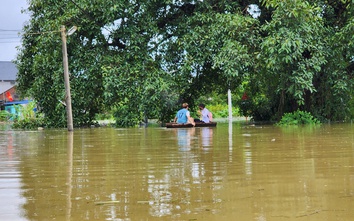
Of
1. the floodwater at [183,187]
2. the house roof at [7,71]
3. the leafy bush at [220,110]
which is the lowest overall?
the floodwater at [183,187]

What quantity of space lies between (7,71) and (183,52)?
6002 cm

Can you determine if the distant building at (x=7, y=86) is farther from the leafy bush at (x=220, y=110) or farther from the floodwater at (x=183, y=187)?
the floodwater at (x=183, y=187)

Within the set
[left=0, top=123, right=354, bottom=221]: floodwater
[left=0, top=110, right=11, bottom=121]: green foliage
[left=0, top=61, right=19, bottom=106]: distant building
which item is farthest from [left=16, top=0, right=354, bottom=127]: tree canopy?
[left=0, top=61, right=19, bottom=106]: distant building

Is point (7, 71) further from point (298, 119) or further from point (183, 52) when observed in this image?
point (298, 119)

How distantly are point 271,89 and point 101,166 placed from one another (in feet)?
86.2

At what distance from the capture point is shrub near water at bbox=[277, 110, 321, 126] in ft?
94.9

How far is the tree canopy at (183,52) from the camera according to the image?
26.7 meters

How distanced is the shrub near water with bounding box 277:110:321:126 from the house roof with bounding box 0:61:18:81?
59.5 m

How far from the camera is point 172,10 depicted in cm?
3073

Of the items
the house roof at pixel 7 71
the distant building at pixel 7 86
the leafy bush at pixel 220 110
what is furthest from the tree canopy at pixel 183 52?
the house roof at pixel 7 71

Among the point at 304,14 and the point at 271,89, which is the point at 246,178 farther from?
the point at 271,89

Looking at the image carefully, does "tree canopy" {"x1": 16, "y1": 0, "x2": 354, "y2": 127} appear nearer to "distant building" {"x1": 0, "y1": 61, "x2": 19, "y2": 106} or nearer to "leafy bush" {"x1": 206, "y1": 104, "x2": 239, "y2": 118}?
"leafy bush" {"x1": 206, "y1": 104, "x2": 239, "y2": 118}

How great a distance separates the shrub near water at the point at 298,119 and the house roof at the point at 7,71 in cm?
5949

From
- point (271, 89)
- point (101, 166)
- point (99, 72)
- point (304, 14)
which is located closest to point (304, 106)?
point (271, 89)
